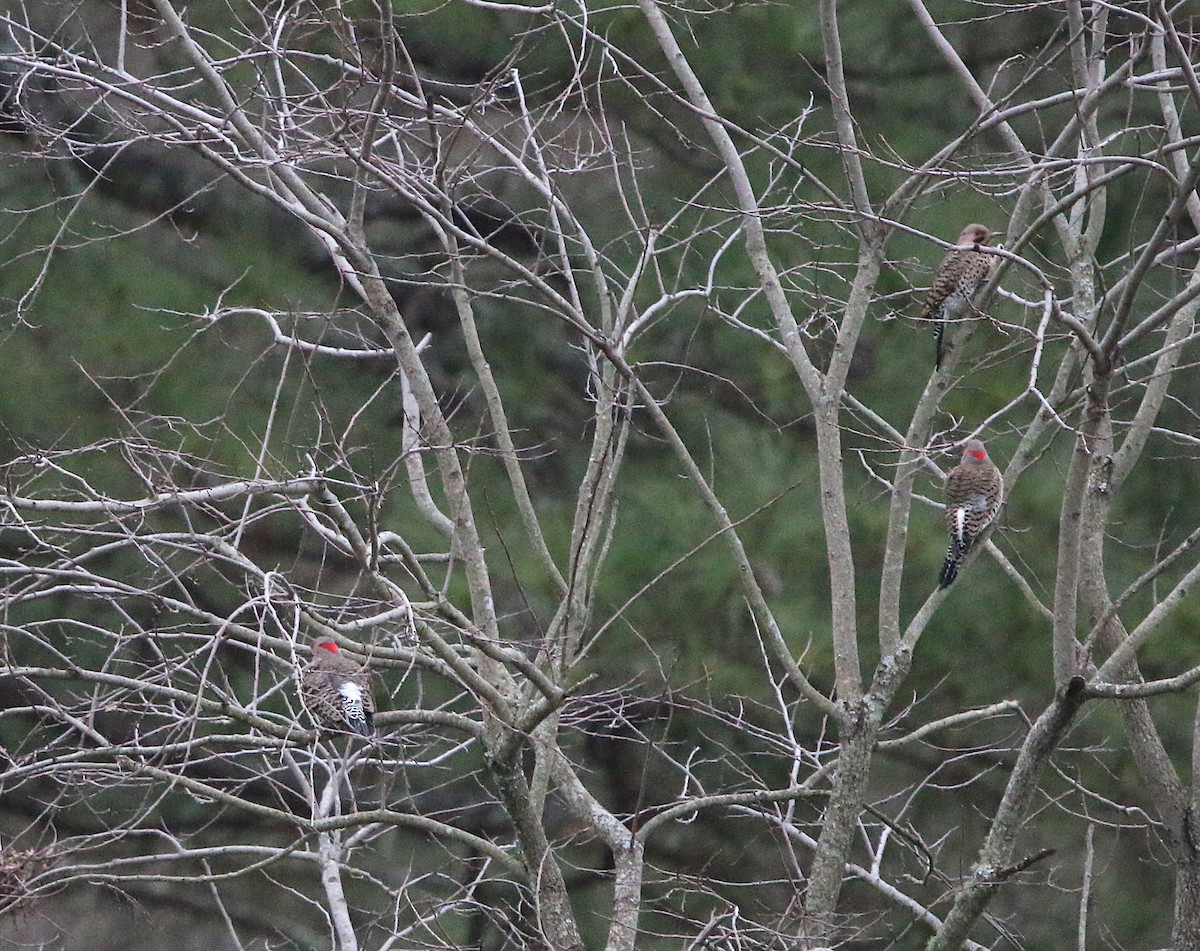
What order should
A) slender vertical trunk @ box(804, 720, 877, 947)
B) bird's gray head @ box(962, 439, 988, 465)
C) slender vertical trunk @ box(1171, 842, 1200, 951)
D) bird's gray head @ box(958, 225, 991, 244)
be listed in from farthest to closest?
1. bird's gray head @ box(958, 225, 991, 244)
2. bird's gray head @ box(962, 439, 988, 465)
3. slender vertical trunk @ box(1171, 842, 1200, 951)
4. slender vertical trunk @ box(804, 720, 877, 947)

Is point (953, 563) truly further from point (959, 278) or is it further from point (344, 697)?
point (344, 697)

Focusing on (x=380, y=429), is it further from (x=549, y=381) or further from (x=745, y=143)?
(x=745, y=143)

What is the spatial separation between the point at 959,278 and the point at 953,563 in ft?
3.12

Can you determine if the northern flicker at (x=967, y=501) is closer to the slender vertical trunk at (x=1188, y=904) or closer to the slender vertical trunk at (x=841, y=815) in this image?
the slender vertical trunk at (x=841, y=815)

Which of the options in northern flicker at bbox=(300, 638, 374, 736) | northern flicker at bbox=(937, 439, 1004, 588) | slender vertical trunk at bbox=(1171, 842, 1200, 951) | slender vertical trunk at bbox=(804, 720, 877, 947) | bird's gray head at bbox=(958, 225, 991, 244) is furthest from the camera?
bird's gray head at bbox=(958, 225, 991, 244)

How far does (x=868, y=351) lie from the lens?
5.68 metres

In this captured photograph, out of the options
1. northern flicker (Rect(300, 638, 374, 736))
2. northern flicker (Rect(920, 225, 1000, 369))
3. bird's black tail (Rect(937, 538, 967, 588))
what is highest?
northern flicker (Rect(920, 225, 1000, 369))

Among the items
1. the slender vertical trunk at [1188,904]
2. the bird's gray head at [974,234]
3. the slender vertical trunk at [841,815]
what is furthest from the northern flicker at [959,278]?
the slender vertical trunk at [1188,904]

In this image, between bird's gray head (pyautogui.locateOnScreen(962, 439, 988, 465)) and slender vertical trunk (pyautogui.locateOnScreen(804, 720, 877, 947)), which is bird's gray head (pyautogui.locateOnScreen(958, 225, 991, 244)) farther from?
slender vertical trunk (pyautogui.locateOnScreen(804, 720, 877, 947))

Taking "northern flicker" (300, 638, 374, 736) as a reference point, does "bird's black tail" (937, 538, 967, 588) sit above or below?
above

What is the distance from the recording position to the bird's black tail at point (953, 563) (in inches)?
154

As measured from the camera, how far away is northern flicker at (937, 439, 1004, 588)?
4.20 metres

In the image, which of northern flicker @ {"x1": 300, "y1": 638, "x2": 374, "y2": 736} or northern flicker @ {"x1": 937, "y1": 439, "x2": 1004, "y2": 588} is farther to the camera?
northern flicker @ {"x1": 937, "y1": 439, "x2": 1004, "y2": 588}

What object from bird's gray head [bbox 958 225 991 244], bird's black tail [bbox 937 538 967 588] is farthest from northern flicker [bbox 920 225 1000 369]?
bird's black tail [bbox 937 538 967 588]
